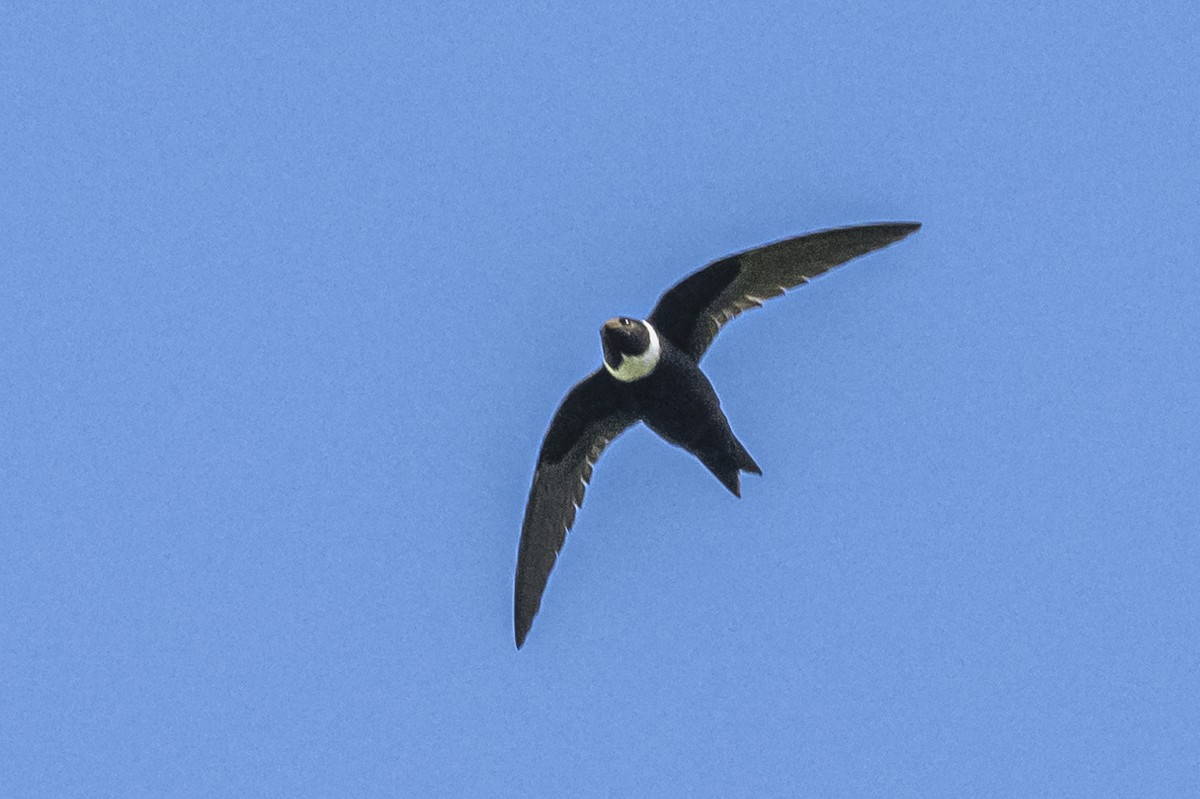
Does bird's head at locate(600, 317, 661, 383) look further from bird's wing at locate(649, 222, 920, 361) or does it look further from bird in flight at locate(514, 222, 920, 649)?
bird's wing at locate(649, 222, 920, 361)

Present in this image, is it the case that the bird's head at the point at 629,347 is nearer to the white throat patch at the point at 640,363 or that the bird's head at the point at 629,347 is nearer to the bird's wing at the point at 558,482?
the white throat patch at the point at 640,363

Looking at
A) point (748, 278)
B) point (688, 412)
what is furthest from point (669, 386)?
point (748, 278)

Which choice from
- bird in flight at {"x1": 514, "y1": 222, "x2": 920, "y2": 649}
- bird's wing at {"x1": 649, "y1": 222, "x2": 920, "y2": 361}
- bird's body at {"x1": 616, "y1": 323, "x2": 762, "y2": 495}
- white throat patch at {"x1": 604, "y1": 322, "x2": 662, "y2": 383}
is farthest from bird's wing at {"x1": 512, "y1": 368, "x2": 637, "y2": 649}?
bird's wing at {"x1": 649, "y1": 222, "x2": 920, "y2": 361}

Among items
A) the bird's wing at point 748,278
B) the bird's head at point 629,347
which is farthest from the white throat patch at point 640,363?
the bird's wing at point 748,278

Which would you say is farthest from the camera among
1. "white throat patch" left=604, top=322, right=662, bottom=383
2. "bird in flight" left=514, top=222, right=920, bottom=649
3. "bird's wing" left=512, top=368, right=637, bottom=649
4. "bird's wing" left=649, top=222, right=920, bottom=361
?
"bird's wing" left=512, top=368, right=637, bottom=649

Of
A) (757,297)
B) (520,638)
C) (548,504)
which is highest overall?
(757,297)

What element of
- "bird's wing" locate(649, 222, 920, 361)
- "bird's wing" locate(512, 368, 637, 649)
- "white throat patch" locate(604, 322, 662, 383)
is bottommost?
"bird's wing" locate(512, 368, 637, 649)

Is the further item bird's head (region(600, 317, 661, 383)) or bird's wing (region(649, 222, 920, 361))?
bird's wing (region(649, 222, 920, 361))

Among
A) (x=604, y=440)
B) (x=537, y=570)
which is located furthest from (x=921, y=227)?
(x=537, y=570)

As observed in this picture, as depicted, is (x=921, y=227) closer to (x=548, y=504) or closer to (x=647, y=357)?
(x=647, y=357)
